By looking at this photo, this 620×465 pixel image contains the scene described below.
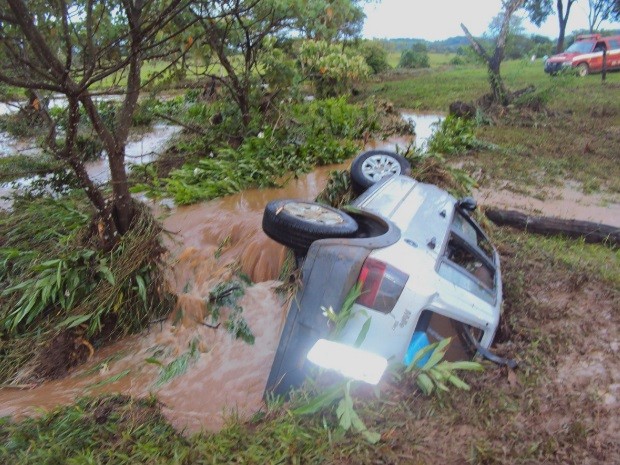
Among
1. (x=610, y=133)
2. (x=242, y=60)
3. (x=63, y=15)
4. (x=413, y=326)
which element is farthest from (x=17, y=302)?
(x=610, y=133)

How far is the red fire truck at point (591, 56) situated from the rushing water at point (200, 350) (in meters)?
20.6

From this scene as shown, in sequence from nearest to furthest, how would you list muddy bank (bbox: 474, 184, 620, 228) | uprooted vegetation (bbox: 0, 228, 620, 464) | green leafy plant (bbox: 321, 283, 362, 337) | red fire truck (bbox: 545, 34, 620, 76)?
uprooted vegetation (bbox: 0, 228, 620, 464) < green leafy plant (bbox: 321, 283, 362, 337) < muddy bank (bbox: 474, 184, 620, 228) < red fire truck (bbox: 545, 34, 620, 76)

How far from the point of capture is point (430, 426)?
2766mm

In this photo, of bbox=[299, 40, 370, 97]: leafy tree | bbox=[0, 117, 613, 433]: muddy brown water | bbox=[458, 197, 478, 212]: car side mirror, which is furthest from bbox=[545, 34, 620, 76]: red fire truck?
bbox=[0, 117, 613, 433]: muddy brown water

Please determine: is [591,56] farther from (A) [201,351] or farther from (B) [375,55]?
(A) [201,351]

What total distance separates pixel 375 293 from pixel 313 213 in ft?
3.66

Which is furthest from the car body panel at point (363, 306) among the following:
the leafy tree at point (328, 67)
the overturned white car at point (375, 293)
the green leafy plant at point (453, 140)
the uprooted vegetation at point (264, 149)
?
the leafy tree at point (328, 67)

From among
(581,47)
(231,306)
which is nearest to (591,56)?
(581,47)

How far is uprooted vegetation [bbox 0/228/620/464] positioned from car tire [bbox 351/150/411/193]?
276cm

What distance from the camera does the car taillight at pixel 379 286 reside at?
303 centimetres

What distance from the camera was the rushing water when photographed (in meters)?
3.76

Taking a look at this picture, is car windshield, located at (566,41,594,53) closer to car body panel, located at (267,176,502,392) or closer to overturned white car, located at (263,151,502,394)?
overturned white car, located at (263,151,502,394)

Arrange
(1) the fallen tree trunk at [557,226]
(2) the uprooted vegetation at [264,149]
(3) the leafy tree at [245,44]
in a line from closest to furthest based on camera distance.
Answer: (1) the fallen tree trunk at [557,226] → (2) the uprooted vegetation at [264,149] → (3) the leafy tree at [245,44]

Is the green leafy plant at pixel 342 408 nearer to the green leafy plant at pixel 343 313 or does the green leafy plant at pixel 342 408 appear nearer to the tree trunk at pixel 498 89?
the green leafy plant at pixel 343 313
